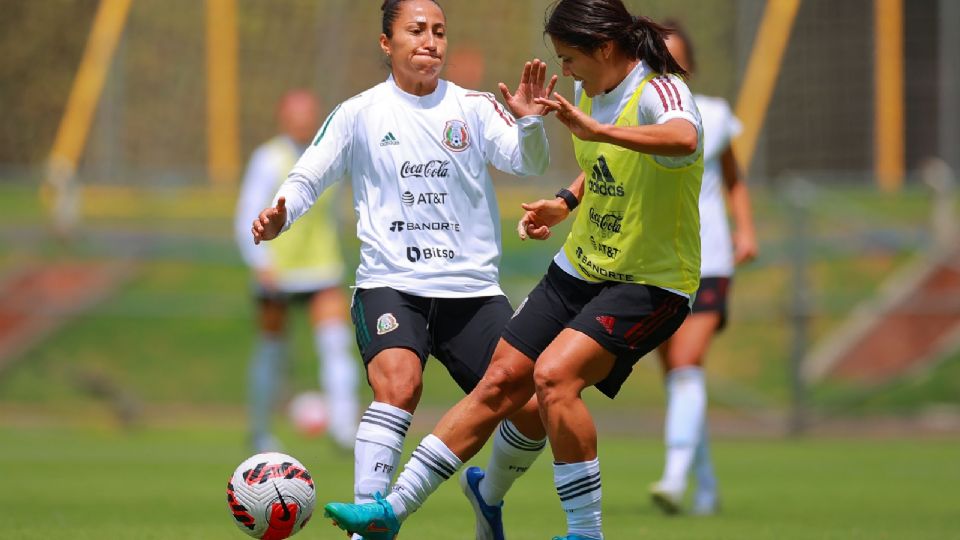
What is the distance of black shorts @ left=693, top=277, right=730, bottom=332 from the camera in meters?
8.26

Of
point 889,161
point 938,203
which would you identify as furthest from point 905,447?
point 889,161

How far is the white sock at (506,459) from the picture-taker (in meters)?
6.27

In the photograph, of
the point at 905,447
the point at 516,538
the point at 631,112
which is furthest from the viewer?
the point at 905,447

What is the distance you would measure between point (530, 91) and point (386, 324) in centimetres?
109

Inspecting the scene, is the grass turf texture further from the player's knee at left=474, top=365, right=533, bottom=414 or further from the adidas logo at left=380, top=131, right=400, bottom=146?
the adidas logo at left=380, top=131, right=400, bottom=146

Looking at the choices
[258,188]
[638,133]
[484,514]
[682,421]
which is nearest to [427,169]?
[638,133]

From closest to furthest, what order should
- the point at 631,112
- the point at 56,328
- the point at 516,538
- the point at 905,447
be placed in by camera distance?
the point at 631,112 < the point at 516,538 < the point at 905,447 < the point at 56,328

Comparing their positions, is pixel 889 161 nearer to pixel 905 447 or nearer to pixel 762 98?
pixel 762 98

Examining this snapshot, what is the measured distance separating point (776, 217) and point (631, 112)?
12.5m

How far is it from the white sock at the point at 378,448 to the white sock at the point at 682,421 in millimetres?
2188

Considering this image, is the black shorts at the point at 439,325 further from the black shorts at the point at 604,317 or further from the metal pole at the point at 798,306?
the metal pole at the point at 798,306

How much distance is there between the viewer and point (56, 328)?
1700cm

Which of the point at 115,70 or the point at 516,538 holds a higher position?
the point at 115,70

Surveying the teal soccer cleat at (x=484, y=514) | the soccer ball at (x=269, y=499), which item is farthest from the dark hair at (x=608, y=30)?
the soccer ball at (x=269, y=499)
